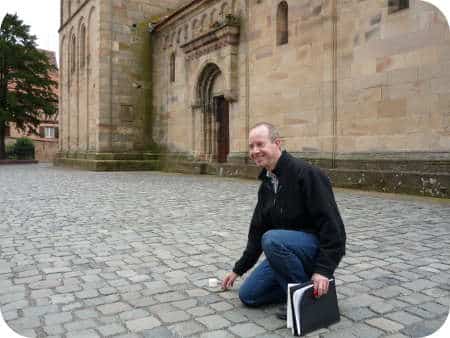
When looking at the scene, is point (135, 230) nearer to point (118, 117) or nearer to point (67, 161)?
point (118, 117)

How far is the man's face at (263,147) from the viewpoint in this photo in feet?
9.86

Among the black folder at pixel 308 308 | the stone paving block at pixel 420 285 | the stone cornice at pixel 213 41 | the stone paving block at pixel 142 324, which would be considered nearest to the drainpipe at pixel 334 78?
the stone cornice at pixel 213 41

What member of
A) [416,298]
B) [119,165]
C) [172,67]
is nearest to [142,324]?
[416,298]

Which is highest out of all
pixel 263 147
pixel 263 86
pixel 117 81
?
pixel 117 81

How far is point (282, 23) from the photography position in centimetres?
1388

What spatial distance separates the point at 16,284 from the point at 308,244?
2.55 m

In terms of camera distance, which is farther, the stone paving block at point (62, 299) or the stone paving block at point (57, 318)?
the stone paving block at point (62, 299)

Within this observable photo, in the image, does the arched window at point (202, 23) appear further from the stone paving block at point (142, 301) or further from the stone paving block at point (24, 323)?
the stone paving block at point (24, 323)

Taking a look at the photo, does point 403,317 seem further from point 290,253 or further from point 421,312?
point 290,253

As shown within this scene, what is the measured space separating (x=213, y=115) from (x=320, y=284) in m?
15.5

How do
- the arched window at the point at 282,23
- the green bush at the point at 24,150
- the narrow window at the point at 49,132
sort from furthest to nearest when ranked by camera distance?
→ the narrow window at the point at 49,132
the green bush at the point at 24,150
the arched window at the point at 282,23

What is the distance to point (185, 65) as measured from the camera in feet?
63.8

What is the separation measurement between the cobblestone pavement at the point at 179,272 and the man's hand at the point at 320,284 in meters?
Answer: 0.28

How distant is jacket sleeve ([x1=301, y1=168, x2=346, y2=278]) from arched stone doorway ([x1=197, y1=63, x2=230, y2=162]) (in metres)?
14.6
